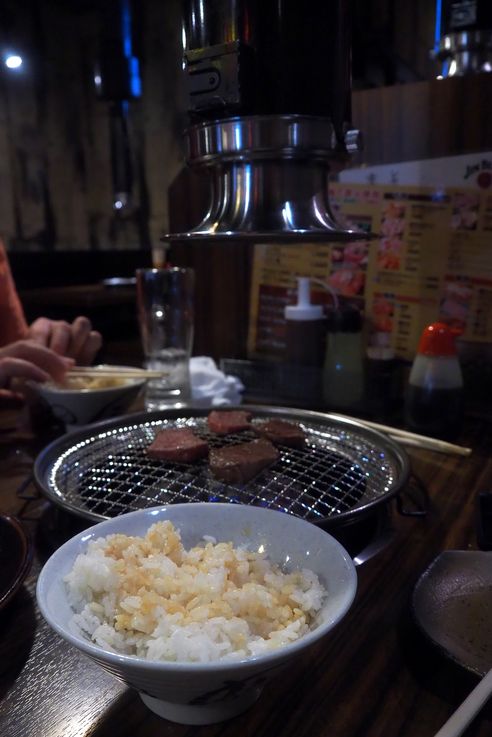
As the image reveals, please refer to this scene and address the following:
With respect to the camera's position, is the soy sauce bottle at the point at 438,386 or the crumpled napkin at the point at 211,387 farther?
the crumpled napkin at the point at 211,387

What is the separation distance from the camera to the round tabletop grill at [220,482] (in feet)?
3.40

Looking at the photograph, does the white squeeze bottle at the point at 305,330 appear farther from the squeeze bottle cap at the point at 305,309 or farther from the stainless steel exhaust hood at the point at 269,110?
the stainless steel exhaust hood at the point at 269,110

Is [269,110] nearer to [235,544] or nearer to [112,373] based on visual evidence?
[235,544]

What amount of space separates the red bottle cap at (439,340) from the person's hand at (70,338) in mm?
1274

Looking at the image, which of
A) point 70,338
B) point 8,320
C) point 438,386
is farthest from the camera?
point 8,320

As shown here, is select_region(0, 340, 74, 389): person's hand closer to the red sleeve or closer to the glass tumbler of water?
the glass tumbler of water

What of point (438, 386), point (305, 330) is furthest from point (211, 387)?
point (438, 386)

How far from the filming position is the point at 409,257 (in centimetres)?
202

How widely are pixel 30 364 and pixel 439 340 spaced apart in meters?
1.20

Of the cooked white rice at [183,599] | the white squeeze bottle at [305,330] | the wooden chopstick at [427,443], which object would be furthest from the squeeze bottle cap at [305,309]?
the cooked white rice at [183,599]

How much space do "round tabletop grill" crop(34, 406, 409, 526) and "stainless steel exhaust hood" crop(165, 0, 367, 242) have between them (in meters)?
0.48

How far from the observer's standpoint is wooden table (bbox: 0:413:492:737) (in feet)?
2.11

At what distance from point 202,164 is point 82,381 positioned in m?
0.99

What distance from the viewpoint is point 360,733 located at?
63cm
